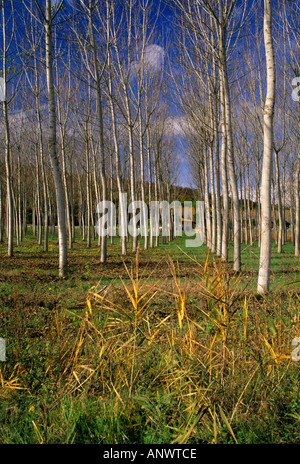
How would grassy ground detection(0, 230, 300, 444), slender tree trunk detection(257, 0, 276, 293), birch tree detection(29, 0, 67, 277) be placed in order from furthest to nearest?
1. birch tree detection(29, 0, 67, 277)
2. slender tree trunk detection(257, 0, 276, 293)
3. grassy ground detection(0, 230, 300, 444)

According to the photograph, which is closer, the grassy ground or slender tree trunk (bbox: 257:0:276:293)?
the grassy ground

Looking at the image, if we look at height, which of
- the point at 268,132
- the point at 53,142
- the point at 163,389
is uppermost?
the point at 53,142

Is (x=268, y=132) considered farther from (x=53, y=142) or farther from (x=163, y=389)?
(x=53, y=142)

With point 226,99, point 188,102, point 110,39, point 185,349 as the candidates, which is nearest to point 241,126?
point 188,102

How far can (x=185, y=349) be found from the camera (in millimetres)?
2434

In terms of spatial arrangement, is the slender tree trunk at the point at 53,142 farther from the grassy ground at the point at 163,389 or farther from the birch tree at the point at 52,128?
the grassy ground at the point at 163,389

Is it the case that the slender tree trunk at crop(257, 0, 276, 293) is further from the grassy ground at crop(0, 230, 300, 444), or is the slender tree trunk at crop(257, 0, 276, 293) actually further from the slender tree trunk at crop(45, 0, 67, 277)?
the slender tree trunk at crop(45, 0, 67, 277)

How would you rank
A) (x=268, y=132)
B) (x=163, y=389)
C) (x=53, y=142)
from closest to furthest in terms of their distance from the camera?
(x=163, y=389), (x=268, y=132), (x=53, y=142)

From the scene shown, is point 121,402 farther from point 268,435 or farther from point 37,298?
point 37,298

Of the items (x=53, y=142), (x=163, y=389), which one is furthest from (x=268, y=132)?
(x=53, y=142)

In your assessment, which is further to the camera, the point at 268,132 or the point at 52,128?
the point at 52,128

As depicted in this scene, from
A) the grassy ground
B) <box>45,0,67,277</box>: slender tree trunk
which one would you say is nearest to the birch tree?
<box>45,0,67,277</box>: slender tree trunk

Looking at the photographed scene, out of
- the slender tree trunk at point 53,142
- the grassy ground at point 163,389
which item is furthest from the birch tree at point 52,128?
the grassy ground at point 163,389

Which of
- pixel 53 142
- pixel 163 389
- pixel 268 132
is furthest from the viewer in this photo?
pixel 53 142
